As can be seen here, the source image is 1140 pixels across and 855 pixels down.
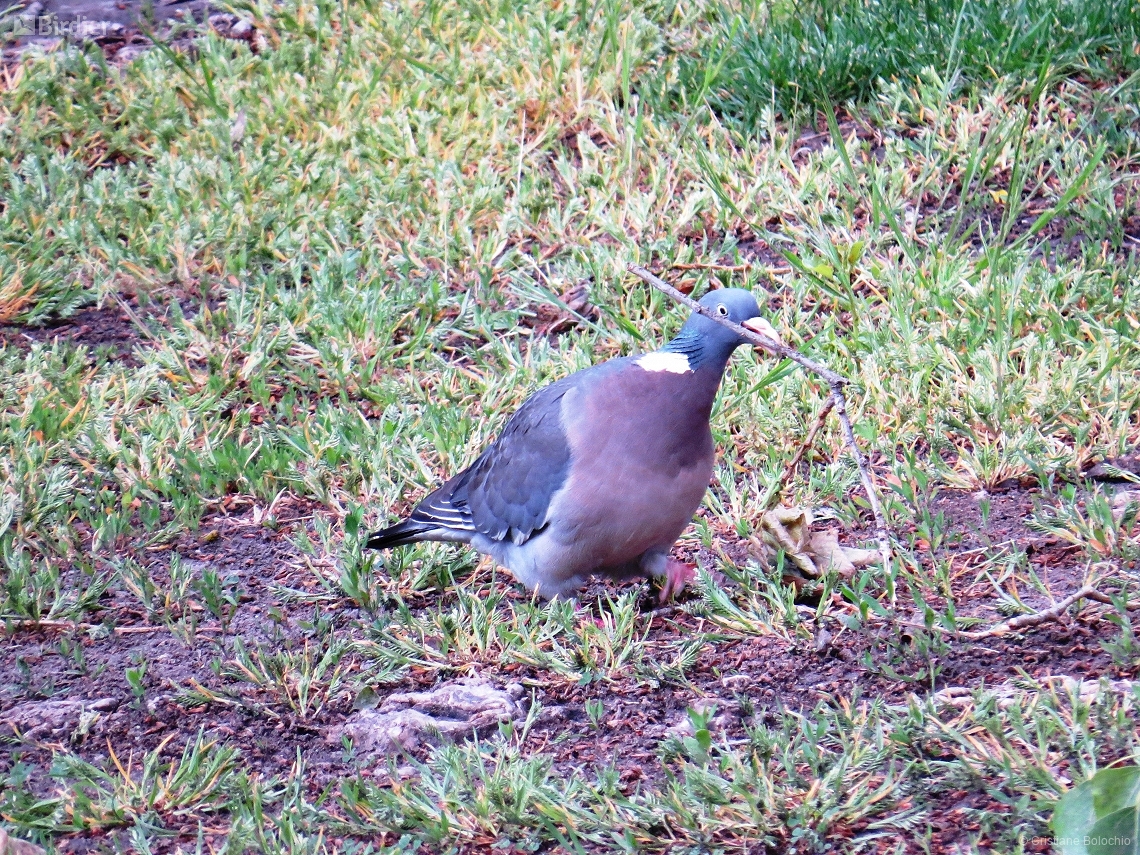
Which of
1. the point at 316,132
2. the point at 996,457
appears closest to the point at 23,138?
the point at 316,132

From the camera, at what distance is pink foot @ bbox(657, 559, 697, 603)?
3449mm

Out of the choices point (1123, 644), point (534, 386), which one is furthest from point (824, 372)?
point (534, 386)

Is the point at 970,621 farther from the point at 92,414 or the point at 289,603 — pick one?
the point at 92,414

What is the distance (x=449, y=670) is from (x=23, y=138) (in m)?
4.02

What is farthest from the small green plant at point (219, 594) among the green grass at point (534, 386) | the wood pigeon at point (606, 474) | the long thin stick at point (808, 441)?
the long thin stick at point (808, 441)

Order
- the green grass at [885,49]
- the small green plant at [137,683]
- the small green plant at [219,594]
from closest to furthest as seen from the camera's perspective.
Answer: the small green plant at [137,683] → the small green plant at [219,594] → the green grass at [885,49]

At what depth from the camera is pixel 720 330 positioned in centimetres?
340

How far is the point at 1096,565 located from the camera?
10.4 feet

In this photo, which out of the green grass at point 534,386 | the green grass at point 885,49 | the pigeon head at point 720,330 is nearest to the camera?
the green grass at point 534,386

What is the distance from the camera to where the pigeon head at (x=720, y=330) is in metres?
3.39

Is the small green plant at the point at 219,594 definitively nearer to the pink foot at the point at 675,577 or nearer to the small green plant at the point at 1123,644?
the pink foot at the point at 675,577

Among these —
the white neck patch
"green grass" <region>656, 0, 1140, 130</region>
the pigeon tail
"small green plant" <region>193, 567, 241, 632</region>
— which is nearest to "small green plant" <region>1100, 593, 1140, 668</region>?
the white neck patch

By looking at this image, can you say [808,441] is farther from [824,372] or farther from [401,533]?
[401,533]

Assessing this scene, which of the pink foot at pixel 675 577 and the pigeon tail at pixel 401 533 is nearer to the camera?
the pink foot at pixel 675 577
